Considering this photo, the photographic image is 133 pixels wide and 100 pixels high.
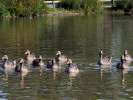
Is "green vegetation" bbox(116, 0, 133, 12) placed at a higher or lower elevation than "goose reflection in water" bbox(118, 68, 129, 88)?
higher

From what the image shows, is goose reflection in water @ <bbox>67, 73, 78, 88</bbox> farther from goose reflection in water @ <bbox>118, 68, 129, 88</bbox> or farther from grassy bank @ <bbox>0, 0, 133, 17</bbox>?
grassy bank @ <bbox>0, 0, 133, 17</bbox>

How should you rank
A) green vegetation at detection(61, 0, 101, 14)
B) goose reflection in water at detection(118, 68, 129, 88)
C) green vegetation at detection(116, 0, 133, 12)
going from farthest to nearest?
green vegetation at detection(116, 0, 133, 12)
green vegetation at detection(61, 0, 101, 14)
goose reflection in water at detection(118, 68, 129, 88)

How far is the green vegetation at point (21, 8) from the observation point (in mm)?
69850

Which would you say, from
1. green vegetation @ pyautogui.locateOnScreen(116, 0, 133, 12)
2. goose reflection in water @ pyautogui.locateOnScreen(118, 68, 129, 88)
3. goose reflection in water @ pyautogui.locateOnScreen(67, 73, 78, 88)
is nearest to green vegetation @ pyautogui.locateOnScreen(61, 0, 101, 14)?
green vegetation @ pyautogui.locateOnScreen(116, 0, 133, 12)

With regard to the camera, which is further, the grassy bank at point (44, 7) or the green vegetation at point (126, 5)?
the green vegetation at point (126, 5)

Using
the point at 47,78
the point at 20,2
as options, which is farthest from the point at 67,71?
the point at 20,2

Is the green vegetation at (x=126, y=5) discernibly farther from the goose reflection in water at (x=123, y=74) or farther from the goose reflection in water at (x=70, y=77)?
the goose reflection in water at (x=70, y=77)

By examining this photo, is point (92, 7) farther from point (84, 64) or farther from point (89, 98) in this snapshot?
point (89, 98)

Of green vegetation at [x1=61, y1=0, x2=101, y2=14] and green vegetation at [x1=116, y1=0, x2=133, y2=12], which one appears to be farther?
green vegetation at [x1=116, y1=0, x2=133, y2=12]

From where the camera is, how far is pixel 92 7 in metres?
88.4

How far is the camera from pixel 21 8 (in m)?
69.8

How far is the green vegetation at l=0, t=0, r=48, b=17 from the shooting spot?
69.8 metres

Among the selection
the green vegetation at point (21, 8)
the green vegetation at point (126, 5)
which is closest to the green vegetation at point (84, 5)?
the green vegetation at point (126, 5)

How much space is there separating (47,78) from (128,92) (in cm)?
430
